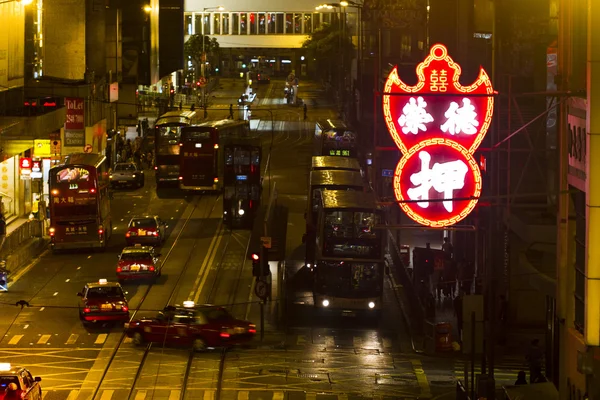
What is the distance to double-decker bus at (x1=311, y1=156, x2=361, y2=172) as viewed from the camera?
181ft

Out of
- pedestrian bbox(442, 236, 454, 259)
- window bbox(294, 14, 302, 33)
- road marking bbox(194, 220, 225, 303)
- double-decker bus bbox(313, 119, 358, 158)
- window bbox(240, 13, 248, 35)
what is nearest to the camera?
road marking bbox(194, 220, 225, 303)

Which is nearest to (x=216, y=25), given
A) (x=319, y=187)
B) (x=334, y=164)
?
(x=334, y=164)

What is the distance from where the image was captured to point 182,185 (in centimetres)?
6481

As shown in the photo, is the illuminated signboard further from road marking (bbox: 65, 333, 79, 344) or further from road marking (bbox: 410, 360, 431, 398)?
road marking (bbox: 65, 333, 79, 344)

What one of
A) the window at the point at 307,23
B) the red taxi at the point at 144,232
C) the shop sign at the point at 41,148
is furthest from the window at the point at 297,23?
the red taxi at the point at 144,232

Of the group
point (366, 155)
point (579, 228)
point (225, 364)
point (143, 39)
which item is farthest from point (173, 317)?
point (143, 39)

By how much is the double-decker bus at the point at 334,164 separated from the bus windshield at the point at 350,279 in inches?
568

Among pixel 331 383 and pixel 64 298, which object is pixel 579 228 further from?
pixel 64 298

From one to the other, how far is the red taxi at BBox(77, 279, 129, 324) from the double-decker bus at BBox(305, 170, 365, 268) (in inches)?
363

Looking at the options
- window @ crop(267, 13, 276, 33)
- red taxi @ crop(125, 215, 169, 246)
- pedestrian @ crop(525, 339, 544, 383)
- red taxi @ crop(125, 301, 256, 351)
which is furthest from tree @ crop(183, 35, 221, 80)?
pedestrian @ crop(525, 339, 544, 383)

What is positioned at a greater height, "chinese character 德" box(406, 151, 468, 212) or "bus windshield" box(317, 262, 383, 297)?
"chinese character 德" box(406, 151, 468, 212)

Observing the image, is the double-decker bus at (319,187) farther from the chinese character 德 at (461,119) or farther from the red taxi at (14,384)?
the red taxi at (14,384)

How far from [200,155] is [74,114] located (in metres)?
8.08

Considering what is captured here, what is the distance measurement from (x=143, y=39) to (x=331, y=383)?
66452 mm
